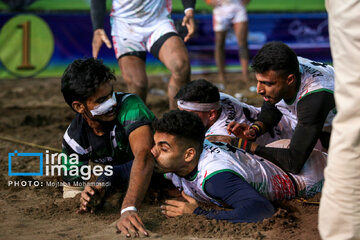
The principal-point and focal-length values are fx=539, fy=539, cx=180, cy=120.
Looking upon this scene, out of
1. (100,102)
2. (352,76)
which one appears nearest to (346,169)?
(352,76)

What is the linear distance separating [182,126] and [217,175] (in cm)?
41

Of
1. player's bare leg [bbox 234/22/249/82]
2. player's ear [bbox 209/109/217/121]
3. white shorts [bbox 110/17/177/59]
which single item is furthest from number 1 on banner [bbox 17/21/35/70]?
player's ear [bbox 209/109/217/121]

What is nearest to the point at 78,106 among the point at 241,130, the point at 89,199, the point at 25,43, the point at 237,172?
the point at 89,199

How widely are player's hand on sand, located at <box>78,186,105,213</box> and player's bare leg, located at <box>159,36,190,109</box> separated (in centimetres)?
176

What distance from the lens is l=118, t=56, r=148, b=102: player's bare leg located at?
5449 mm

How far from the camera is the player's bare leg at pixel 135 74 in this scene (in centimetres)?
545

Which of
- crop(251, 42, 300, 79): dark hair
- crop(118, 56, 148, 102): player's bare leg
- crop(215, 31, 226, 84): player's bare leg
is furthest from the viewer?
crop(215, 31, 226, 84): player's bare leg

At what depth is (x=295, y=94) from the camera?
165 inches

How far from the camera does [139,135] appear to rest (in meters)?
3.77

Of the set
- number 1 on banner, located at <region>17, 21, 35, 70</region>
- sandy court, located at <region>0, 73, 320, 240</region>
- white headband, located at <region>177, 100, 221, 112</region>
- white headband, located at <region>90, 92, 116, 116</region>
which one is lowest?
number 1 on banner, located at <region>17, 21, 35, 70</region>

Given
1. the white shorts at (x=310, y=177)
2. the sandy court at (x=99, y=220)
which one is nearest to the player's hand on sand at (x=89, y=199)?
the sandy court at (x=99, y=220)

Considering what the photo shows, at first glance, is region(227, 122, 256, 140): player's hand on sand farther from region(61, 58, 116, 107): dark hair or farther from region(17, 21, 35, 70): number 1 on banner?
region(17, 21, 35, 70): number 1 on banner

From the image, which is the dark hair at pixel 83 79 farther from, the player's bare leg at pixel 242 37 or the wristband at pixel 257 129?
the player's bare leg at pixel 242 37

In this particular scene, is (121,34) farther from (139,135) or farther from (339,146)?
(339,146)
